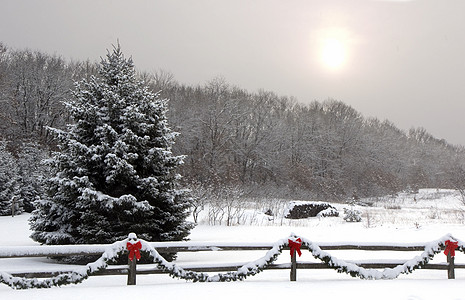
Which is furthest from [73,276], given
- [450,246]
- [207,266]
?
[450,246]

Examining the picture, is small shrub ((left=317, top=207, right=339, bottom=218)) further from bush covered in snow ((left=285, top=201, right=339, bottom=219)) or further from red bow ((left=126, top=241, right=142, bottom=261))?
red bow ((left=126, top=241, right=142, bottom=261))

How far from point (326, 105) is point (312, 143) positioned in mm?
14197

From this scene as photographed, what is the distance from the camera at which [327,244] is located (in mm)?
8477

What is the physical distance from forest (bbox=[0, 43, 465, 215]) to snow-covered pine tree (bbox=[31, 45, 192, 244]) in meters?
21.0

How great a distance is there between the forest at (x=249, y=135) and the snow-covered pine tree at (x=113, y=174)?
2104cm

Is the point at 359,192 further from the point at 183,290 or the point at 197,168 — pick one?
the point at 183,290

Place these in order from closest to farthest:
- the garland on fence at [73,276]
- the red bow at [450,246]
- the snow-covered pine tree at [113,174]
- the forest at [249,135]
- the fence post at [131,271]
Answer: the garland on fence at [73,276] < the fence post at [131,271] < the red bow at [450,246] < the snow-covered pine tree at [113,174] < the forest at [249,135]

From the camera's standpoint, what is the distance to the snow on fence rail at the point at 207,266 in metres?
7.39

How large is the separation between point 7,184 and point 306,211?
19.8 m

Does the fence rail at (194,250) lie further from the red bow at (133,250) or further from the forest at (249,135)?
the forest at (249,135)

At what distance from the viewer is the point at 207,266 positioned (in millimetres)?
8047

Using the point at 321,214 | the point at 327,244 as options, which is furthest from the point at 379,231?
the point at 327,244

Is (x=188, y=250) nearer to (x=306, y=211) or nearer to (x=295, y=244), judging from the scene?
(x=295, y=244)

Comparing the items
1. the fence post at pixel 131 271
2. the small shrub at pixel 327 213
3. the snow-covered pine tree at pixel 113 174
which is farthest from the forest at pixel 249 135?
the fence post at pixel 131 271
